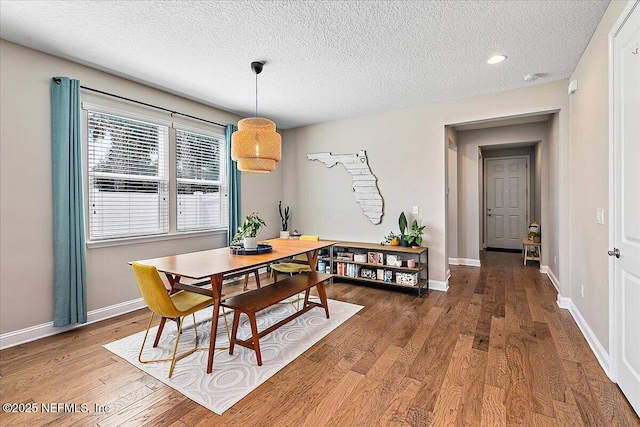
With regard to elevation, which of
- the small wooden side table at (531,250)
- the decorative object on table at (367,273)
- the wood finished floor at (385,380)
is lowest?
the wood finished floor at (385,380)

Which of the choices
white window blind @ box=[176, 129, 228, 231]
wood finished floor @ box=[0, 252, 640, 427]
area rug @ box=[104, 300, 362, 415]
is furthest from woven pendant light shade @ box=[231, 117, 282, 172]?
wood finished floor @ box=[0, 252, 640, 427]

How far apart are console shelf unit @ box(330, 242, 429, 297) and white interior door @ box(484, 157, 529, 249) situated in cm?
411

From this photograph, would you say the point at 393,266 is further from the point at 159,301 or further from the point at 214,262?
the point at 159,301

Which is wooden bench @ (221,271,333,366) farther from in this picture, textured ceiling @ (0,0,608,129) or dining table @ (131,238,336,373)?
textured ceiling @ (0,0,608,129)

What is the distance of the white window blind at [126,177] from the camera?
124 inches

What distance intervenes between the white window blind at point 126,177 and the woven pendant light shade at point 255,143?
4.63ft

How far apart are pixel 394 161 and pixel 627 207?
2.92 meters

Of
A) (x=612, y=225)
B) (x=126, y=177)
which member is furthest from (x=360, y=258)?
(x=126, y=177)

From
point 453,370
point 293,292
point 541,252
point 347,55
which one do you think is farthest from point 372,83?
point 541,252

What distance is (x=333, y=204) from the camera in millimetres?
5137

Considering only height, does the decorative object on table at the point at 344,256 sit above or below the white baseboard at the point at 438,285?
above

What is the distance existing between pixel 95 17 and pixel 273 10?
1.33m

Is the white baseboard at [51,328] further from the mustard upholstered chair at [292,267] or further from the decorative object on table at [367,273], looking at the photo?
the decorative object on table at [367,273]

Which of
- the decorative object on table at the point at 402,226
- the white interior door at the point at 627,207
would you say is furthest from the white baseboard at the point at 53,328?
the white interior door at the point at 627,207
